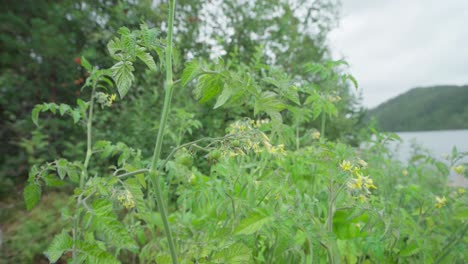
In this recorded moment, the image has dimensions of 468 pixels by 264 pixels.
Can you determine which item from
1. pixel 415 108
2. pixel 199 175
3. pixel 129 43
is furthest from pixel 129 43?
pixel 415 108

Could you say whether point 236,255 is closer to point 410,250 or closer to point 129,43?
point 129,43

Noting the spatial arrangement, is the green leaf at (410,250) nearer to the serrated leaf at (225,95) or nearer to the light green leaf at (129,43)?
the serrated leaf at (225,95)

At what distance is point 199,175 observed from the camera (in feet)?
4.99

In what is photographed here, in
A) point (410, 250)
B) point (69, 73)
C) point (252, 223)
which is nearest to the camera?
point (252, 223)

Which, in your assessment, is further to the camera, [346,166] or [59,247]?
[346,166]

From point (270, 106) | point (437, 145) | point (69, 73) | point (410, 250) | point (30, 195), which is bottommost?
point (410, 250)

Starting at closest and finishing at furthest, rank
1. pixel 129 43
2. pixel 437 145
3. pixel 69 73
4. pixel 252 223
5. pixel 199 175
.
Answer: pixel 129 43 → pixel 252 223 → pixel 199 175 → pixel 69 73 → pixel 437 145

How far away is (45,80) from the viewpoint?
3.01m

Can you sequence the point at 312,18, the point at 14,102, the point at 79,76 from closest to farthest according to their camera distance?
the point at 14,102 < the point at 79,76 < the point at 312,18

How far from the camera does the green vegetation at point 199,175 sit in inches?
30.4

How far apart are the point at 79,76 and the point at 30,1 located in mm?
826

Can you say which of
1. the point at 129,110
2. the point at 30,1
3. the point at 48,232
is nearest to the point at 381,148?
the point at 48,232

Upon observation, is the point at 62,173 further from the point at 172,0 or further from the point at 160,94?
the point at 160,94

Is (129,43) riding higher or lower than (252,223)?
higher
